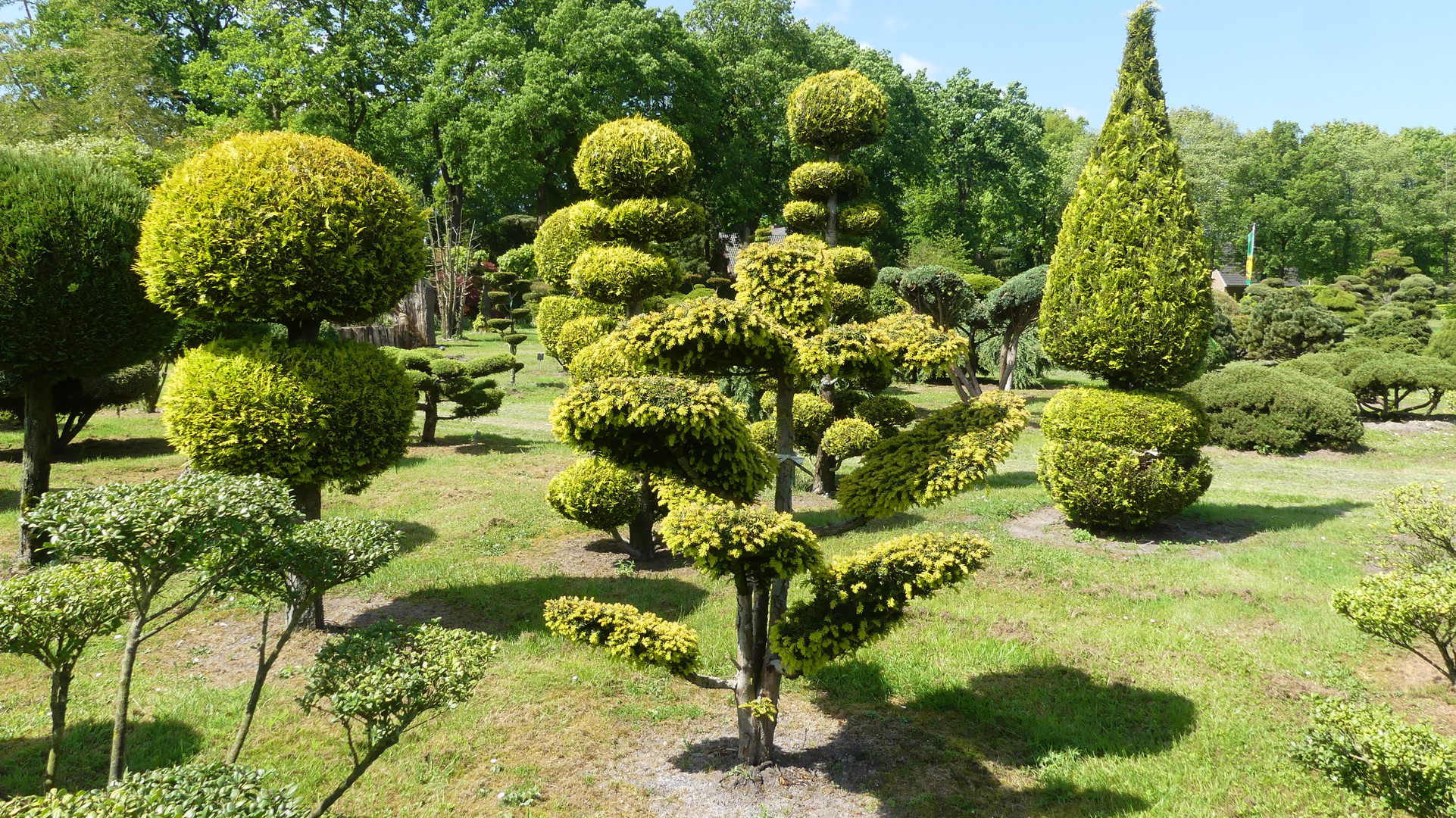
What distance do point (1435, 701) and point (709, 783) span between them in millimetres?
5928

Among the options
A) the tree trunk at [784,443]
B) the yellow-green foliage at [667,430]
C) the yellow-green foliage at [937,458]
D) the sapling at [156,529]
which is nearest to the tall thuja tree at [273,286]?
the sapling at [156,529]

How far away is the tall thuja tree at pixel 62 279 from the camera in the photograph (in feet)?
24.4

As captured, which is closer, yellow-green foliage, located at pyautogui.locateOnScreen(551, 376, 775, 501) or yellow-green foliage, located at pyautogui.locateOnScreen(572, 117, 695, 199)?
yellow-green foliage, located at pyautogui.locateOnScreen(551, 376, 775, 501)

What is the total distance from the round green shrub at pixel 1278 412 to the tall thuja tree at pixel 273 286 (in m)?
16.6

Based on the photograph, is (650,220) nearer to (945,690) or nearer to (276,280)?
(276,280)

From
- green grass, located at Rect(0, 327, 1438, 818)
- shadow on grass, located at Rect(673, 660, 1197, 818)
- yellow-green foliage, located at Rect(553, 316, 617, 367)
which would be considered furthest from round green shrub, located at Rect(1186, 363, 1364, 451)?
yellow-green foliage, located at Rect(553, 316, 617, 367)

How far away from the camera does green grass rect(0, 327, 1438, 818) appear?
16.6 ft

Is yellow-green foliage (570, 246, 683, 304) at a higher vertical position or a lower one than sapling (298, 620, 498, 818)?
higher

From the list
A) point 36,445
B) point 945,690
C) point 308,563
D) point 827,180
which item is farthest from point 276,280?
point 827,180

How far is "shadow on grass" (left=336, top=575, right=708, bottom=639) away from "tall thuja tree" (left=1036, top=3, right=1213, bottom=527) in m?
5.68

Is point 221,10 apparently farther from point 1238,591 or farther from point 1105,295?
point 1238,591

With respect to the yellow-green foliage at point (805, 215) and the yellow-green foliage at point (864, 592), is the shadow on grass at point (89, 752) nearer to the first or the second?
the yellow-green foliage at point (864, 592)

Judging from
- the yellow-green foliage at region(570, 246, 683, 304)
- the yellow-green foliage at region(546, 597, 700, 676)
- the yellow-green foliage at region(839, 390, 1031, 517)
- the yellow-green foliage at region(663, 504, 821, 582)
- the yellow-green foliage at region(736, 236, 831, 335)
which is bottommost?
the yellow-green foliage at region(546, 597, 700, 676)

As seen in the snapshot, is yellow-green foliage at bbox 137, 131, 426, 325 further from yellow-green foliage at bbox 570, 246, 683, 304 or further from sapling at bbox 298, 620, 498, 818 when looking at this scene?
sapling at bbox 298, 620, 498, 818
